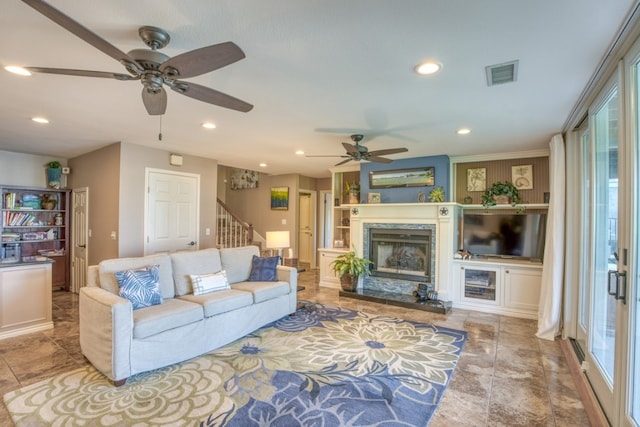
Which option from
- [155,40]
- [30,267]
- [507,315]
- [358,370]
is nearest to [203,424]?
[358,370]

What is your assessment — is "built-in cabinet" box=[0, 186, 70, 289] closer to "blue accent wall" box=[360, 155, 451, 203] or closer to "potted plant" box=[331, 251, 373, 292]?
"potted plant" box=[331, 251, 373, 292]

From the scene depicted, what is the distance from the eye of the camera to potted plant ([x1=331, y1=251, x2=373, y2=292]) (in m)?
5.44

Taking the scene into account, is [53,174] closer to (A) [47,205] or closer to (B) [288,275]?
(A) [47,205]

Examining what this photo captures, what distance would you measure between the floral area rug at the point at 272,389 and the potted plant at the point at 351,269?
192 cm

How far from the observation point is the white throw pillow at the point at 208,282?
3520 millimetres

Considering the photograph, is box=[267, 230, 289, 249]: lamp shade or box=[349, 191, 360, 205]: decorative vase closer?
box=[267, 230, 289, 249]: lamp shade

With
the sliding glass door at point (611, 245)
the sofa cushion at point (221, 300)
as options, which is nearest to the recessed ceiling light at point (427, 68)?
the sliding glass door at point (611, 245)

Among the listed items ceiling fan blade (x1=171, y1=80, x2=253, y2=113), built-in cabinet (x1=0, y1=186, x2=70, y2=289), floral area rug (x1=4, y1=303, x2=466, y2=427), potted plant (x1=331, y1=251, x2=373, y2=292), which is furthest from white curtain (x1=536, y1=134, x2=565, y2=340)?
built-in cabinet (x1=0, y1=186, x2=70, y2=289)

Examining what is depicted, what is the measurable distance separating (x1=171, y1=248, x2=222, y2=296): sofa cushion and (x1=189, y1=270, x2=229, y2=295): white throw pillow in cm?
8

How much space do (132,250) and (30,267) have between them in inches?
46.4

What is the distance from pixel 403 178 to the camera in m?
5.46

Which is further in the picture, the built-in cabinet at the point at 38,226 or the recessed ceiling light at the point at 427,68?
the built-in cabinet at the point at 38,226

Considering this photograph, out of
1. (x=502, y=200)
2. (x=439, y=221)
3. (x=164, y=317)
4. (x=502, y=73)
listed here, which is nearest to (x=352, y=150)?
(x=502, y=73)

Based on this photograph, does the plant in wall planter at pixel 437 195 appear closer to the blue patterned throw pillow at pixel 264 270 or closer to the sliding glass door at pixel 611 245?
the sliding glass door at pixel 611 245
